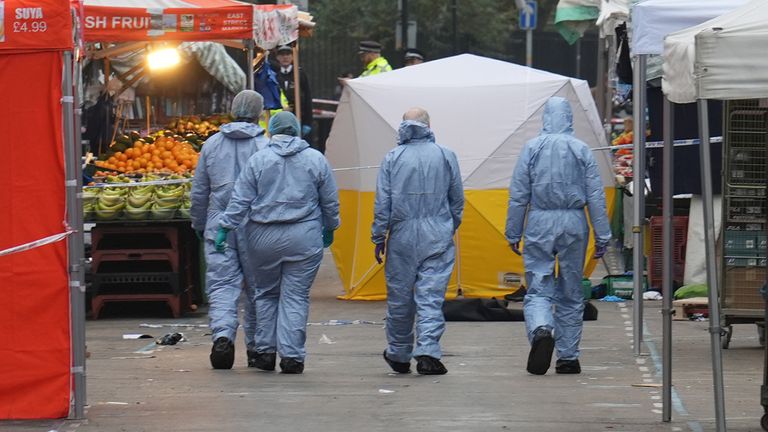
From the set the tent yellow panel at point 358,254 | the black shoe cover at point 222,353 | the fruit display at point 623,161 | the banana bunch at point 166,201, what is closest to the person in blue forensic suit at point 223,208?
the black shoe cover at point 222,353

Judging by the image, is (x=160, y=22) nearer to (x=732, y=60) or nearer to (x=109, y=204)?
(x=109, y=204)

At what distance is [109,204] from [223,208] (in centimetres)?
295

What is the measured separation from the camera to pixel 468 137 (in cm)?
1495

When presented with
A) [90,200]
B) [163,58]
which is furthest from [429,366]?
[163,58]

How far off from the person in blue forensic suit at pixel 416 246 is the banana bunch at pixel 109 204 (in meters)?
3.84

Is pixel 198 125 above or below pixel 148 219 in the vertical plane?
above

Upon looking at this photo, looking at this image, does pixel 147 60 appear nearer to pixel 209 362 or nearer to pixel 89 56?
pixel 89 56

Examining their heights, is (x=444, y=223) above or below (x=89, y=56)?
below

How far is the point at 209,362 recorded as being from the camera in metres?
11.2

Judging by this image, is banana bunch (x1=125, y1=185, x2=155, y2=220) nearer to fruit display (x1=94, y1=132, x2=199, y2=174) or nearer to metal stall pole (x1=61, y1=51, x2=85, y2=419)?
fruit display (x1=94, y1=132, x2=199, y2=174)

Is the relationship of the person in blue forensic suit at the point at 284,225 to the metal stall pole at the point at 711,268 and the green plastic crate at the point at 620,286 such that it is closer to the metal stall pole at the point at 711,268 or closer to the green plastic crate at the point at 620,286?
the metal stall pole at the point at 711,268

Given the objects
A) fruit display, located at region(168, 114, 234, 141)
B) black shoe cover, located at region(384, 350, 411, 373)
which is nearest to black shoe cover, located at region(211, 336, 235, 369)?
black shoe cover, located at region(384, 350, 411, 373)

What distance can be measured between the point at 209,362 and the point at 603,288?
17.0ft

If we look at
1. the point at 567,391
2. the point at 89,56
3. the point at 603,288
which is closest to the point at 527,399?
the point at 567,391
